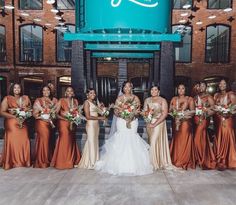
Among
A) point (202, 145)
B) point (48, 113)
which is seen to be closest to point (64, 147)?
point (48, 113)

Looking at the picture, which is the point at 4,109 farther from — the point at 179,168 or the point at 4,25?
the point at 4,25

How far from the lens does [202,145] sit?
6590mm

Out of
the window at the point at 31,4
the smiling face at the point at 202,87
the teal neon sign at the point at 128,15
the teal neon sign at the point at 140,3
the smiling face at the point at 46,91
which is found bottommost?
the smiling face at the point at 46,91

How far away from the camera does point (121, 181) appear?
5547mm

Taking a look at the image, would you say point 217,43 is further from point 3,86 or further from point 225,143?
point 3,86

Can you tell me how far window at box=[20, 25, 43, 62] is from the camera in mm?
20469

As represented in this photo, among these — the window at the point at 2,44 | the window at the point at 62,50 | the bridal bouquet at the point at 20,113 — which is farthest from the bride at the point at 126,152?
the window at the point at 2,44

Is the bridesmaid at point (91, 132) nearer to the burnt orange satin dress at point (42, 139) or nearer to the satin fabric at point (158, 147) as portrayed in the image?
the burnt orange satin dress at point (42, 139)

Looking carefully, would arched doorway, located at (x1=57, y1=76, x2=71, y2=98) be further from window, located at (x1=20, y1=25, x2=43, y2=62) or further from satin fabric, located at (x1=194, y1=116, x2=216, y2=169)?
satin fabric, located at (x1=194, y1=116, x2=216, y2=169)

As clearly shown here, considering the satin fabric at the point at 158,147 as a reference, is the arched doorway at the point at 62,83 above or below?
above

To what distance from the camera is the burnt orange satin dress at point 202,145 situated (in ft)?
21.5

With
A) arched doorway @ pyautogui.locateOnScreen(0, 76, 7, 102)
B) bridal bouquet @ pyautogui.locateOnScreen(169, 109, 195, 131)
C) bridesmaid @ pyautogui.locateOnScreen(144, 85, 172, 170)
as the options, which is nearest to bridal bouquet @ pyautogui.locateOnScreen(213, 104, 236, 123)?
bridal bouquet @ pyautogui.locateOnScreen(169, 109, 195, 131)

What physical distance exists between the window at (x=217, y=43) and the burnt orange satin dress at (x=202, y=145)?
14800 mm

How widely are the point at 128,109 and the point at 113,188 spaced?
1849 millimetres
